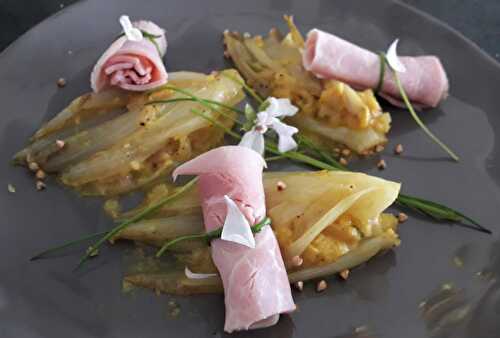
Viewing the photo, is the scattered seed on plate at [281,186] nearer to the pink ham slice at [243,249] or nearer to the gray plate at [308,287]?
the pink ham slice at [243,249]

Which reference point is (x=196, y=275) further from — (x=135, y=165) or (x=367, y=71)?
(x=367, y=71)

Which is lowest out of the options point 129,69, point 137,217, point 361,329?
point 361,329

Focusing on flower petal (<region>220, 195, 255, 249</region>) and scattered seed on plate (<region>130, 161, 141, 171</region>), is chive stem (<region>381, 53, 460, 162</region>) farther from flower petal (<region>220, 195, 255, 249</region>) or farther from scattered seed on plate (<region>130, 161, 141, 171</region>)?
scattered seed on plate (<region>130, 161, 141, 171</region>)

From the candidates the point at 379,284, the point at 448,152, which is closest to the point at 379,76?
the point at 448,152

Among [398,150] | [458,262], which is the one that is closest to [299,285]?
[458,262]

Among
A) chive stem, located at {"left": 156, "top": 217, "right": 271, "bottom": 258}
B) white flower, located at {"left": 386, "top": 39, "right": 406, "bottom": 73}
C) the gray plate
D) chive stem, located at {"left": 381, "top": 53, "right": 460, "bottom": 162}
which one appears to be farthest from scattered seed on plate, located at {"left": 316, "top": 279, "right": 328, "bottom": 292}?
white flower, located at {"left": 386, "top": 39, "right": 406, "bottom": 73}

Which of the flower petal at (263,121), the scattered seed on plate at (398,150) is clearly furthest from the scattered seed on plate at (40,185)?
the scattered seed on plate at (398,150)
